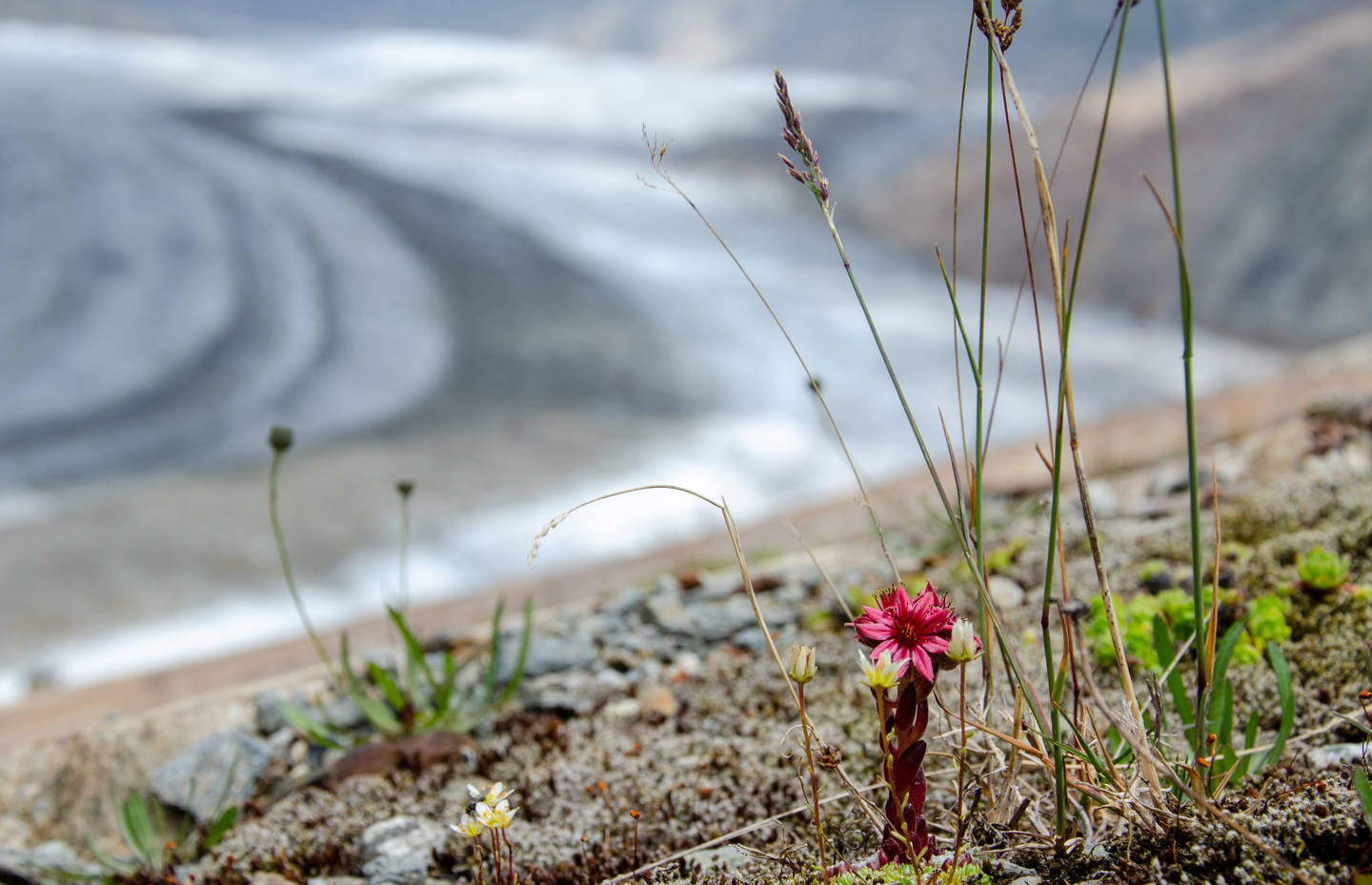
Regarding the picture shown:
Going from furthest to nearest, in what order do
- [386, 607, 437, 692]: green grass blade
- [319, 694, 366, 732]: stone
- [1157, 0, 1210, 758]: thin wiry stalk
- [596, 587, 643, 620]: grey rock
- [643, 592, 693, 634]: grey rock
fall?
1. [596, 587, 643, 620]: grey rock
2. [643, 592, 693, 634]: grey rock
3. [319, 694, 366, 732]: stone
4. [386, 607, 437, 692]: green grass blade
5. [1157, 0, 1210, 758]: thin wiry stalk

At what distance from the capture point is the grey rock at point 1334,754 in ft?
4.76

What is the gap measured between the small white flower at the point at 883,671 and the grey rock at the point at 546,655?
178 cm

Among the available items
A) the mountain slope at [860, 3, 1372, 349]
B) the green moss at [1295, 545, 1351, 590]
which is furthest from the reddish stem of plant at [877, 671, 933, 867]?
the mountain slope at [860, 3, 1372, 349]

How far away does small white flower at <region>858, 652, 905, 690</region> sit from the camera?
1013mm

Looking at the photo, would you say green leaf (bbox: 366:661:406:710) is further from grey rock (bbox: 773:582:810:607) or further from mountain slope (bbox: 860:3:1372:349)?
mountain slope (bbox: 860:3:1372:349)

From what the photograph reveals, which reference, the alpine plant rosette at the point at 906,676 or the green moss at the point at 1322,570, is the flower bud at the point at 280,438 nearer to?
the alpine plant rosette at the point at 906,676

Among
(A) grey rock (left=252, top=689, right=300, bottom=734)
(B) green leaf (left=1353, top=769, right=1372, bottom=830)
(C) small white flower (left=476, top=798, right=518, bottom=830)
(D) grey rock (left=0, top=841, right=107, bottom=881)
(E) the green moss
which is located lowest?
(D) grey rock (left=0, top=841, right=107, bottom=881)

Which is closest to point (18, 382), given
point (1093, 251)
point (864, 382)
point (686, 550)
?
point (686, 550)

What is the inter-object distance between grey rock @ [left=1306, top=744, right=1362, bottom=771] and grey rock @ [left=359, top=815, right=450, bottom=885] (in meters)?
1.48

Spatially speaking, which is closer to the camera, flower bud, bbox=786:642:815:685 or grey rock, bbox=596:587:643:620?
flower bud, bbox=786:642:815:685

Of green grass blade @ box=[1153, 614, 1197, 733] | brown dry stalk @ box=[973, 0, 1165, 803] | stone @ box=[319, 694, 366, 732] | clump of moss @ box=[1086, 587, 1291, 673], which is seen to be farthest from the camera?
stone @ box=[319, 694, 366, 732]

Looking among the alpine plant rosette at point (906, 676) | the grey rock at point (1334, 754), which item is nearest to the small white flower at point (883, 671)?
the alpine plant rosette at point (906, 676)

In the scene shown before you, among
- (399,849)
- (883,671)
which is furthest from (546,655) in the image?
(883,671)

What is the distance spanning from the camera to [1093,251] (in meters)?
12.4
